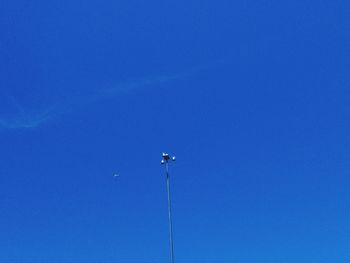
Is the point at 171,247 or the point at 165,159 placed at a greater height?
the point at 165,159

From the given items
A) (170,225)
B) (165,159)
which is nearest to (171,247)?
(170,225)

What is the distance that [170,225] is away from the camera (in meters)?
82.2

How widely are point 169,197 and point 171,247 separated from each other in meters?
4.80

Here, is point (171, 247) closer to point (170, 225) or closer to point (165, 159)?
point (170, 225)

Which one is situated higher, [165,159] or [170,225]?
[165,159]

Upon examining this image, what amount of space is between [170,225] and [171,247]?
2.29m

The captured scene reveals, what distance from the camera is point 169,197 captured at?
274ft

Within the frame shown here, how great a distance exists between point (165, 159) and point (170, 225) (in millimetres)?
5688

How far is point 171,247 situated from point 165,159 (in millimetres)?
7737

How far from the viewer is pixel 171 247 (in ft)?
265

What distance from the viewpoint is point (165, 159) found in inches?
3282
